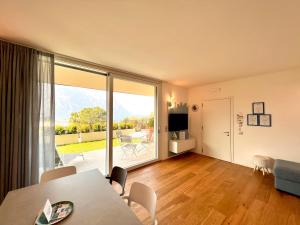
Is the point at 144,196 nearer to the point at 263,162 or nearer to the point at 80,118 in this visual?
the point at 80,118

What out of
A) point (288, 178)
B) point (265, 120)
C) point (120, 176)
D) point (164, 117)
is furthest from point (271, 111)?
point (120, 176)

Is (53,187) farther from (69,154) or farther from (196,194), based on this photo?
(196,194)

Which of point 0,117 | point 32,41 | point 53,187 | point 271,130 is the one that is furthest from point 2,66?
point 271,130

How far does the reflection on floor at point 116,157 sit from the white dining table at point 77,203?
1553 millimetres

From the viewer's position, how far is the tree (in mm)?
2826

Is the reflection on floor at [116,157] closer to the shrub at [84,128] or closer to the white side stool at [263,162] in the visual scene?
the shrub at [84,128]

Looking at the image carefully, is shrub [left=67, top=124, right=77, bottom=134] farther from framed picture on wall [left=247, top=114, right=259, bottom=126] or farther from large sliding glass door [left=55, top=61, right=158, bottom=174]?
framed picture on wall [left=247, top=114, right=259, bottom=126]

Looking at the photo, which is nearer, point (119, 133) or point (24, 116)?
point (24, 116)

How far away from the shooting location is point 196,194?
244 cm

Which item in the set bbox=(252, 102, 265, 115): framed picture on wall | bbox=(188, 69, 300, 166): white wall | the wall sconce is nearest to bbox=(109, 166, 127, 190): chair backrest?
the wall sconce

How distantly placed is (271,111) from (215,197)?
8.64ft

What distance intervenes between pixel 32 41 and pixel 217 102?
4.69 m

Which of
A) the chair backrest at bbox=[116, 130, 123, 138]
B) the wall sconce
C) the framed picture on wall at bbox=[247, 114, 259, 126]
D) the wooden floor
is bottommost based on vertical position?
the wooden floor

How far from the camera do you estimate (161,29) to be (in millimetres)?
1698
